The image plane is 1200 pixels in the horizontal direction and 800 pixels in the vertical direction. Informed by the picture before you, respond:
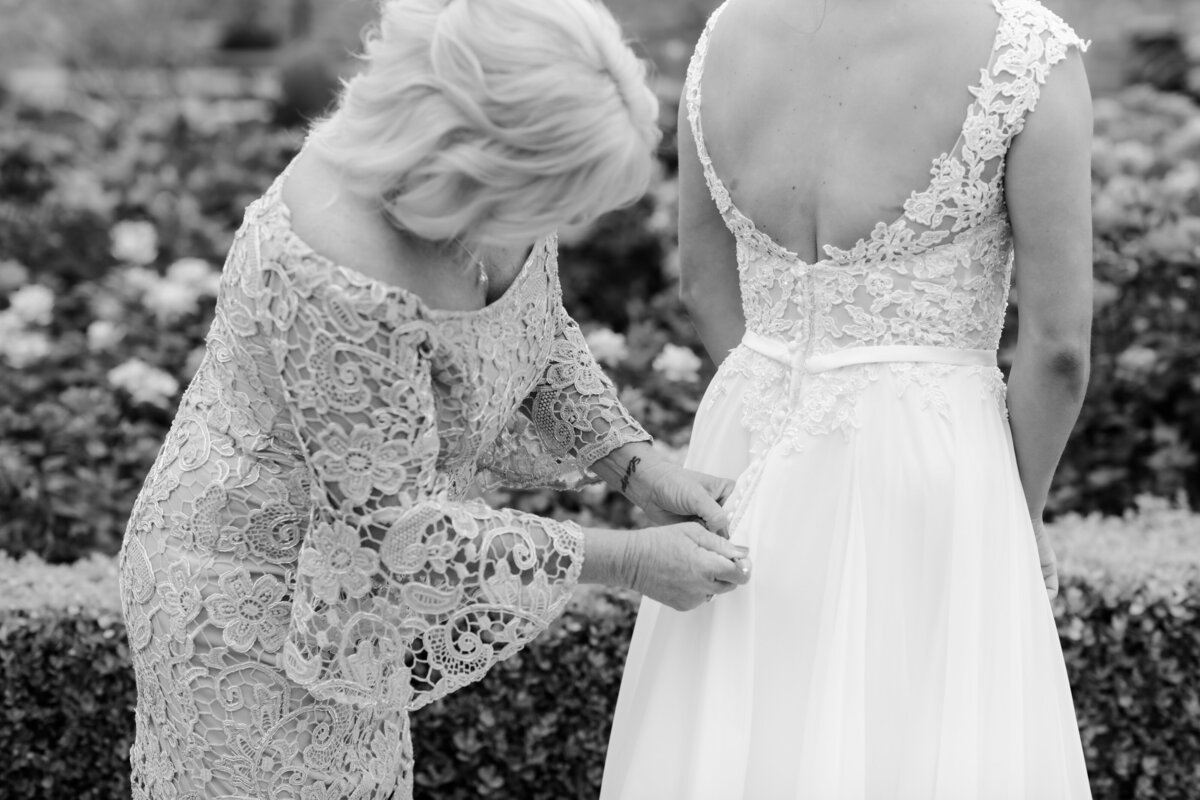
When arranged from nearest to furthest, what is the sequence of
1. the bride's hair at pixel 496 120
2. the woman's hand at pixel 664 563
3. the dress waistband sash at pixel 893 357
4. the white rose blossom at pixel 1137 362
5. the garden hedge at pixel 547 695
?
the bride's hair at pixel 496 120, the woman's hand at pixel 664 563, the dress waistband sash at pixel 893 357, the garden hedge at pixel 547 695, the white rose blossom at pixel 1137 362

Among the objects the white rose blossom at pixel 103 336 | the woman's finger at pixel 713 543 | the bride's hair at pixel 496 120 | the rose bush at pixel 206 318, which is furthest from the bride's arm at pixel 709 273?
the white rose blossom at pixel 103 336

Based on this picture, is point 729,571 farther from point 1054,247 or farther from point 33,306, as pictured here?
point 33,306

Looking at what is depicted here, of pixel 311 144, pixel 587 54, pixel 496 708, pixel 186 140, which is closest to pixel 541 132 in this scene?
pixel 587 54

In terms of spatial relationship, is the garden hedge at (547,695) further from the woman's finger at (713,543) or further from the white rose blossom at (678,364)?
the woman's finger at (713,543)

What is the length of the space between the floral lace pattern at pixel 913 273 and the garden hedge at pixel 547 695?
4.30ft

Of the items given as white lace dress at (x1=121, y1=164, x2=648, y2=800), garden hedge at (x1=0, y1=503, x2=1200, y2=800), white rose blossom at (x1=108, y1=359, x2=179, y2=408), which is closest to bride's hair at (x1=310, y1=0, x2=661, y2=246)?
white lace dress at (x1=121, y1=164, x2=648, y2=800)

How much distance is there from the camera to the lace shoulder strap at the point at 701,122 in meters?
2.42

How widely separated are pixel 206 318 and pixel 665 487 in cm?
311

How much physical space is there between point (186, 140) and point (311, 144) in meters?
5.10

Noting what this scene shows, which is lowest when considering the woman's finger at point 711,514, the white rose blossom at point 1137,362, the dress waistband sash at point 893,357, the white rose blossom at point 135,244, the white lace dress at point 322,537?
the white lace dress at point 322,537

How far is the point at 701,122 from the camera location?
243 centimetres

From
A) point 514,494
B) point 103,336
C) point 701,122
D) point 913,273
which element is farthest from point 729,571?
point 103,336

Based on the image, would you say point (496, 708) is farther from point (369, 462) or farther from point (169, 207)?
point (169, 207)

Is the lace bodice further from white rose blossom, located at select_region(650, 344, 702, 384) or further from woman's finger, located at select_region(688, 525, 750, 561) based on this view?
white rose blossom, located at select_region(650, 344, 702, 384)
